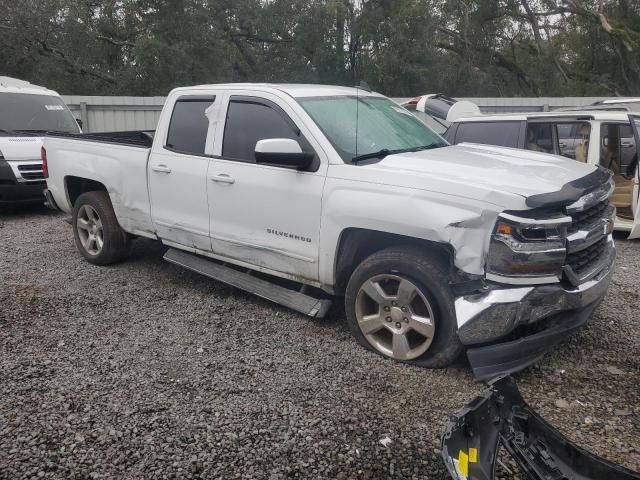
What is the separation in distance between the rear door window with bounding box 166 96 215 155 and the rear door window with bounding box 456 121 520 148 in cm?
431

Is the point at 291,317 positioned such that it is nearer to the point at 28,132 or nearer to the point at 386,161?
the point at 386,161

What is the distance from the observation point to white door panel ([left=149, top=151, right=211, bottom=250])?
480cm

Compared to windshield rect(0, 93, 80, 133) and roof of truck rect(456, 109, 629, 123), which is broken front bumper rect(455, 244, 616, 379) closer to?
roof of truck rect(456, 109, 629, 123)

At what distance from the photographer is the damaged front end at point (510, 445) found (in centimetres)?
229

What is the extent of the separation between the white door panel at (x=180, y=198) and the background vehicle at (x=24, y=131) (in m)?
4.48

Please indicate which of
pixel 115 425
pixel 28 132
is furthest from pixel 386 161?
pixel 28 132

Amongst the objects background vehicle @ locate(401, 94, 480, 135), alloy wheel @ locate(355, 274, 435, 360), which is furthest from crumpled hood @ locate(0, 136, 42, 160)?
alloy wheel @ locate(355, 274, 435, 360)

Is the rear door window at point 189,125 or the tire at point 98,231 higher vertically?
the rear door window at point 189,125

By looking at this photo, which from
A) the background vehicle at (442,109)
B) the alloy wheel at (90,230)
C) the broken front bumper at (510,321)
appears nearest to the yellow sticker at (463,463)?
the broken front bumper at (510,321)

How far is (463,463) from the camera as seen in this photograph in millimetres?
2328

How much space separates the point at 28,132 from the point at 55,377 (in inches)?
264

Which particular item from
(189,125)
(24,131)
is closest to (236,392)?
(189,125)

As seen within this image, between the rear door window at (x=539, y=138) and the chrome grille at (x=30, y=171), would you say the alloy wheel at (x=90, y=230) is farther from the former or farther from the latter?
the rear door window at (x=539, y=138)

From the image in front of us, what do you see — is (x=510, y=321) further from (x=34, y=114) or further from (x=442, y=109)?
(x=34, y=114)
